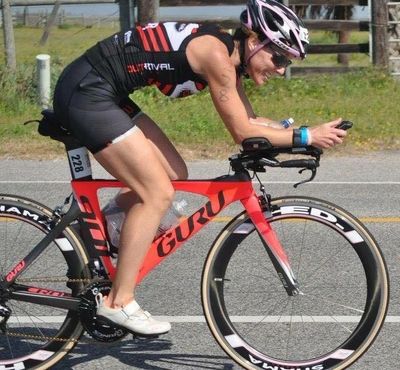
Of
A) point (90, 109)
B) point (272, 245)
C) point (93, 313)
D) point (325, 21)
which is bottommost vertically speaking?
point (325, 21)

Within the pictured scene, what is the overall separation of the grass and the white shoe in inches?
283

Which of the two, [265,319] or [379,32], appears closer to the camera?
[265,319]

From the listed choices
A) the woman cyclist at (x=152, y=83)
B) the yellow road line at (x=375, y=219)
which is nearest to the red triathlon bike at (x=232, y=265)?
the woman cyclist at (x=152, y=83)

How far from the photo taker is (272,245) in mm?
5012

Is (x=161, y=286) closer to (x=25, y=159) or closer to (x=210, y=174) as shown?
(x=210, y=174)

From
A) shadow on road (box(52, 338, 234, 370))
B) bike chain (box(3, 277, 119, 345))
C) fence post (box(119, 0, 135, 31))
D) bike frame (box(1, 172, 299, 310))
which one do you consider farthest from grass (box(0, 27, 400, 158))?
bike frame (box(1, 172, 299, 310))

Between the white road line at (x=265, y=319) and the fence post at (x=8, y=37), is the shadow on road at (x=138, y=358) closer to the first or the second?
the white road line at (x=265, y=319)

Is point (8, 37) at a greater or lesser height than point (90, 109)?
lesser

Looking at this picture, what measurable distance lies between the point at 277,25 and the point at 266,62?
0.20m

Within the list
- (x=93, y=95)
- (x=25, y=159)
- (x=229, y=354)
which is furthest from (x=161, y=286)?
(x=25, y=159)

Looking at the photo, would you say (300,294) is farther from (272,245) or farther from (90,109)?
(90,109)

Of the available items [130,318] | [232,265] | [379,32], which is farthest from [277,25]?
[379,32]

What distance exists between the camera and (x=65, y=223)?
5.06 meters

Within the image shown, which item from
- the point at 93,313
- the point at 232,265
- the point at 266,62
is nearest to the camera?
the point at 266,62
